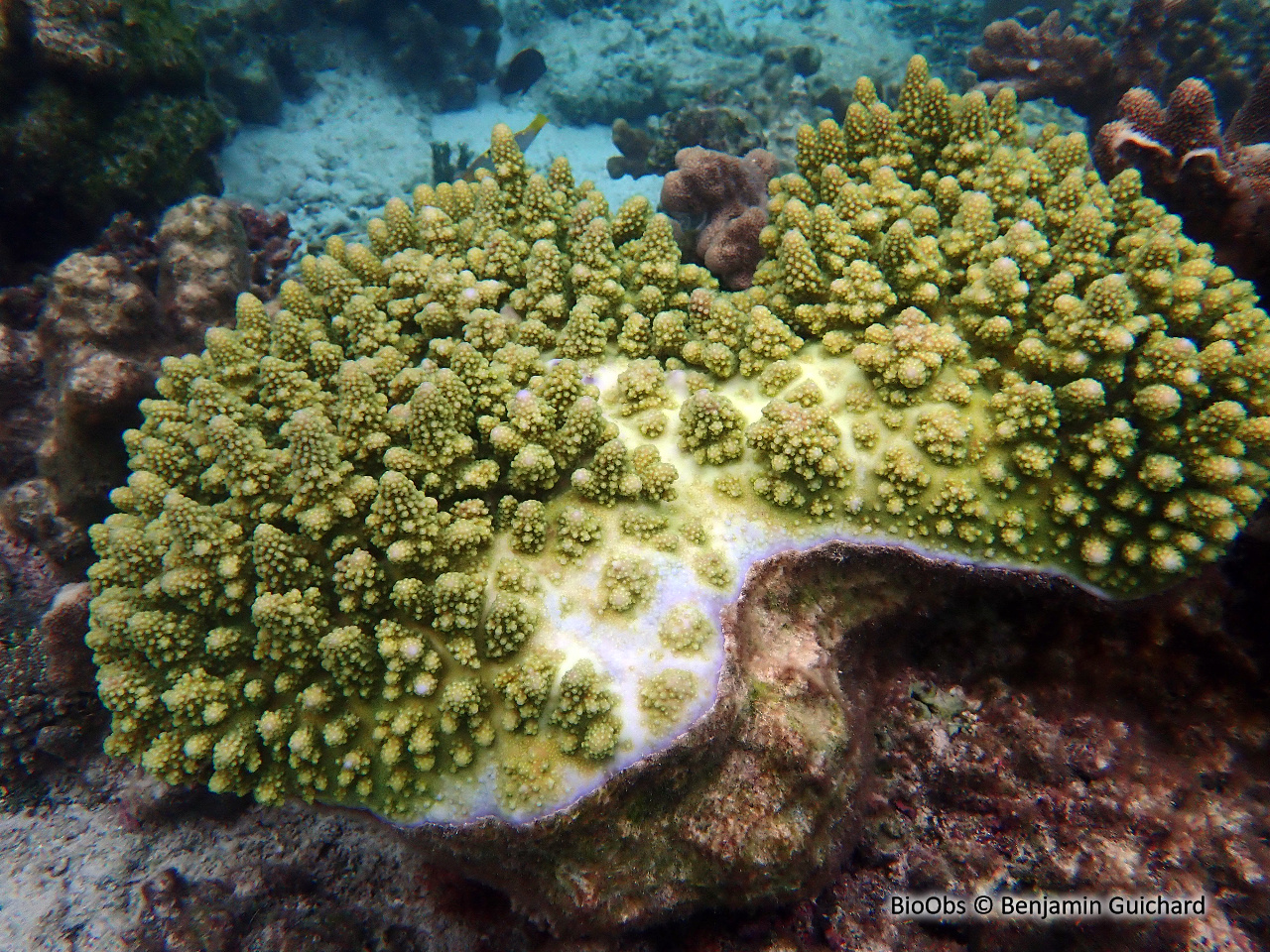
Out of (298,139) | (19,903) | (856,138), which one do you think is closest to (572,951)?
(19,903)

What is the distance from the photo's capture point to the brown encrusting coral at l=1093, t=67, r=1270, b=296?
4.09m

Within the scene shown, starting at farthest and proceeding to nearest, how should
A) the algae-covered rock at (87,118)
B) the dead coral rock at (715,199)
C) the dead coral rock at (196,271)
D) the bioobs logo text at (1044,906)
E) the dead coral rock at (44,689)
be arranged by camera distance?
the algae-covered rock at (87,118) < the dead coral rock at (196,271) < the dead coral rock at (715,199) < the dead coral rock at (44,689) < the bioobs logo text at (1044,906)

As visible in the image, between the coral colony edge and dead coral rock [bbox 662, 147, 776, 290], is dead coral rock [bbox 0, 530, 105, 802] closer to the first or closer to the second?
the coral colony edge

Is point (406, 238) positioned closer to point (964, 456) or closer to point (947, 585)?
point (964, 456)

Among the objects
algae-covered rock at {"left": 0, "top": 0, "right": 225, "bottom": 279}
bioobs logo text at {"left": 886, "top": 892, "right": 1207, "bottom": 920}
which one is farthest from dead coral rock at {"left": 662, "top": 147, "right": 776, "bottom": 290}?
algae-covered rock at {"left": 0, "top": 0, "right": 225, "bottom": 279}

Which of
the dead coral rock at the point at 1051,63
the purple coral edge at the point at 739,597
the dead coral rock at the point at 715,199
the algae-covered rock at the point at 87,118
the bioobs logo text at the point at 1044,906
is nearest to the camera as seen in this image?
the purple coral edge at the point at 739,597

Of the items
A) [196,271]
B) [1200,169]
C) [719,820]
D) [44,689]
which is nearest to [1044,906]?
[719,820]

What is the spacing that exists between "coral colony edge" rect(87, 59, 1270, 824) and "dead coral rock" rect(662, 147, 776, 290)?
1.26 metres

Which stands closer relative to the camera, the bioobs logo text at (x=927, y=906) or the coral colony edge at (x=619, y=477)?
the coral colony edge at (x=619, y=477)

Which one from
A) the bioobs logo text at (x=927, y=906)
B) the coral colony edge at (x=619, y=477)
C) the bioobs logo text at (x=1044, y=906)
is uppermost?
the coral colony edge at (x=619, y=477)

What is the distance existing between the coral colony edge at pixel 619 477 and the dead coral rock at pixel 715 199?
4.13ft

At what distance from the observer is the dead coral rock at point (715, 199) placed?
5.44 m

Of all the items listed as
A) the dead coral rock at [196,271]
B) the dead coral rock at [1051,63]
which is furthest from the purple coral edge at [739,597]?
the dead coral rock at [1051,63]

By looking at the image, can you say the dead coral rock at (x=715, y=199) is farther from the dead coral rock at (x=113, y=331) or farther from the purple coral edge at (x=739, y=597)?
the dead coral rock at (x=113, y=331)
